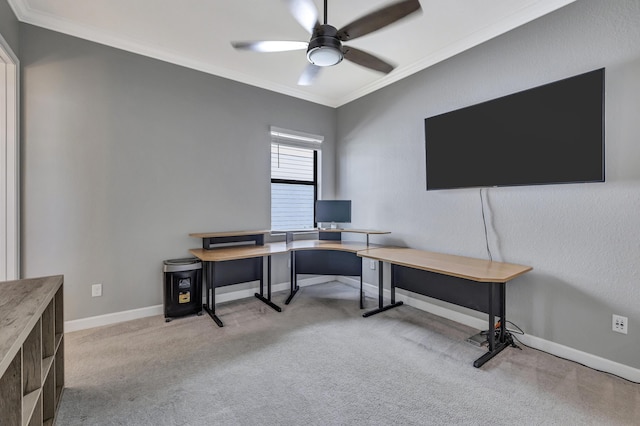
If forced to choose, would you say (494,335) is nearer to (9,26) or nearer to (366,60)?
(366,60)

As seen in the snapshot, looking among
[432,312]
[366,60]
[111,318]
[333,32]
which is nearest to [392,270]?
[432,312]

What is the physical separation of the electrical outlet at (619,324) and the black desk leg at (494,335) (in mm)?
658

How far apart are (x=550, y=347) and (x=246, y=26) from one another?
382 centimetres

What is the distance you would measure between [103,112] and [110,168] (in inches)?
21.6

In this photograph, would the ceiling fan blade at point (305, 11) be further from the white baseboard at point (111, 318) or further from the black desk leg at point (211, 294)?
the white baseboard at point (111, 318)

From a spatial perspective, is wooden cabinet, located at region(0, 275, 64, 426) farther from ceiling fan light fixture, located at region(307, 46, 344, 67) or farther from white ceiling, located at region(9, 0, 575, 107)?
white ceiling, located at region(9, 0, 575, 107)

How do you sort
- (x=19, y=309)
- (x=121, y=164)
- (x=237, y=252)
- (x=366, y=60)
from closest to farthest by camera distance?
(x=19, y=309)
(x=366, y=60)
(x=121, y=164)
(x=237, y=252)

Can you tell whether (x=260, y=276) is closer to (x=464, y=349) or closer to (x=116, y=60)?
(x=464, y=349)

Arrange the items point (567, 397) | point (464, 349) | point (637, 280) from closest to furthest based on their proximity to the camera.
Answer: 1. point (567, 397)
2. point (637, 280)
3. point (464, 349)

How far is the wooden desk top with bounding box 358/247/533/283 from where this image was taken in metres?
2.12

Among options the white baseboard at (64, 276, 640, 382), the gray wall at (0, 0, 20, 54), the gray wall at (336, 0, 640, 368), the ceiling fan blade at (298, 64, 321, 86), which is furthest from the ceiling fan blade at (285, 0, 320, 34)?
the white baseboard at (64, 276, 640, 382)

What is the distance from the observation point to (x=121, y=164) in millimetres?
2844

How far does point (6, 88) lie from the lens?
2.31 m

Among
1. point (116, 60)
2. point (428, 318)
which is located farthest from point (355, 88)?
point (428, 318)
